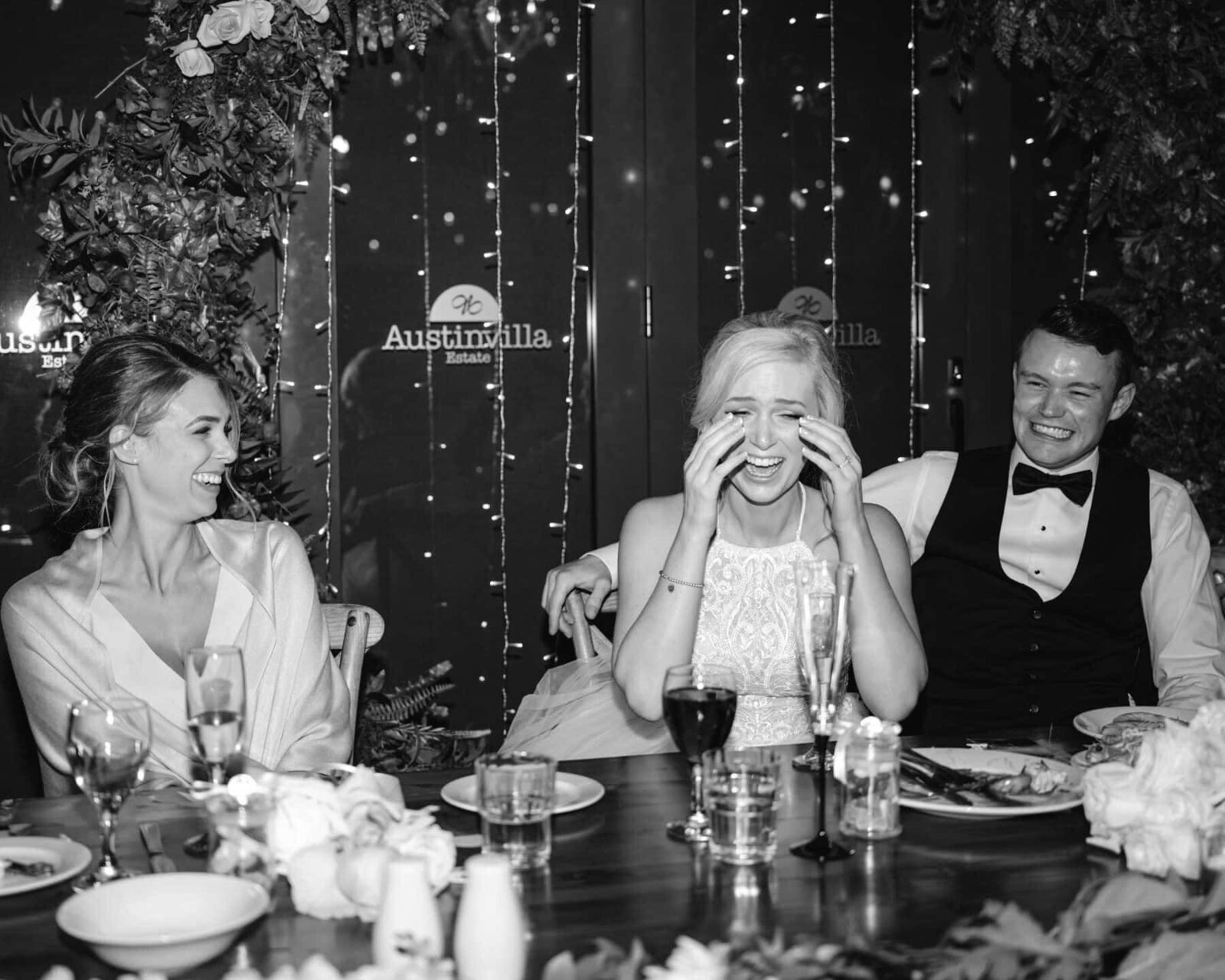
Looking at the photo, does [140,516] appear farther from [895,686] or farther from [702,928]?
[702,928]

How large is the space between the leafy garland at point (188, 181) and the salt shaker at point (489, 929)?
8.82ft

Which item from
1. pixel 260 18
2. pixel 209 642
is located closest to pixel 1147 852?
pixel 209 642

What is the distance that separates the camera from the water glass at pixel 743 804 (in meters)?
1.50

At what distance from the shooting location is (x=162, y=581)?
2.54 m

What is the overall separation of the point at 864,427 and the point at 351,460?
193 centimetres

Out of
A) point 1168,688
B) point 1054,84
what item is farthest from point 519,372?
point 1168,688

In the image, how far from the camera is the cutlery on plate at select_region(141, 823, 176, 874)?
1.48 metres

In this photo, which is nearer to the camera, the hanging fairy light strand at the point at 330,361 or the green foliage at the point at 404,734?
the green foliage at the point at 404,734

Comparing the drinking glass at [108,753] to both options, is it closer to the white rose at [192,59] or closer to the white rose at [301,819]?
the white rose at [301,819]

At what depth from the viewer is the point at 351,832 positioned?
54.4 inches

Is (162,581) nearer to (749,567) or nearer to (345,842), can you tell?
(749,567)

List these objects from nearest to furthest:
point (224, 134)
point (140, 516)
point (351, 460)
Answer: point (140, 516) < point (224, 134) < point (351, 460)

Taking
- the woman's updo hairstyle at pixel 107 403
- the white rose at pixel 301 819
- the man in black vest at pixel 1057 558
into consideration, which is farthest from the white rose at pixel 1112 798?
the woman's updo hairstyle at pixel 107 403

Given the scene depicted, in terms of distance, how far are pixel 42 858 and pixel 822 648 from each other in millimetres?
937
